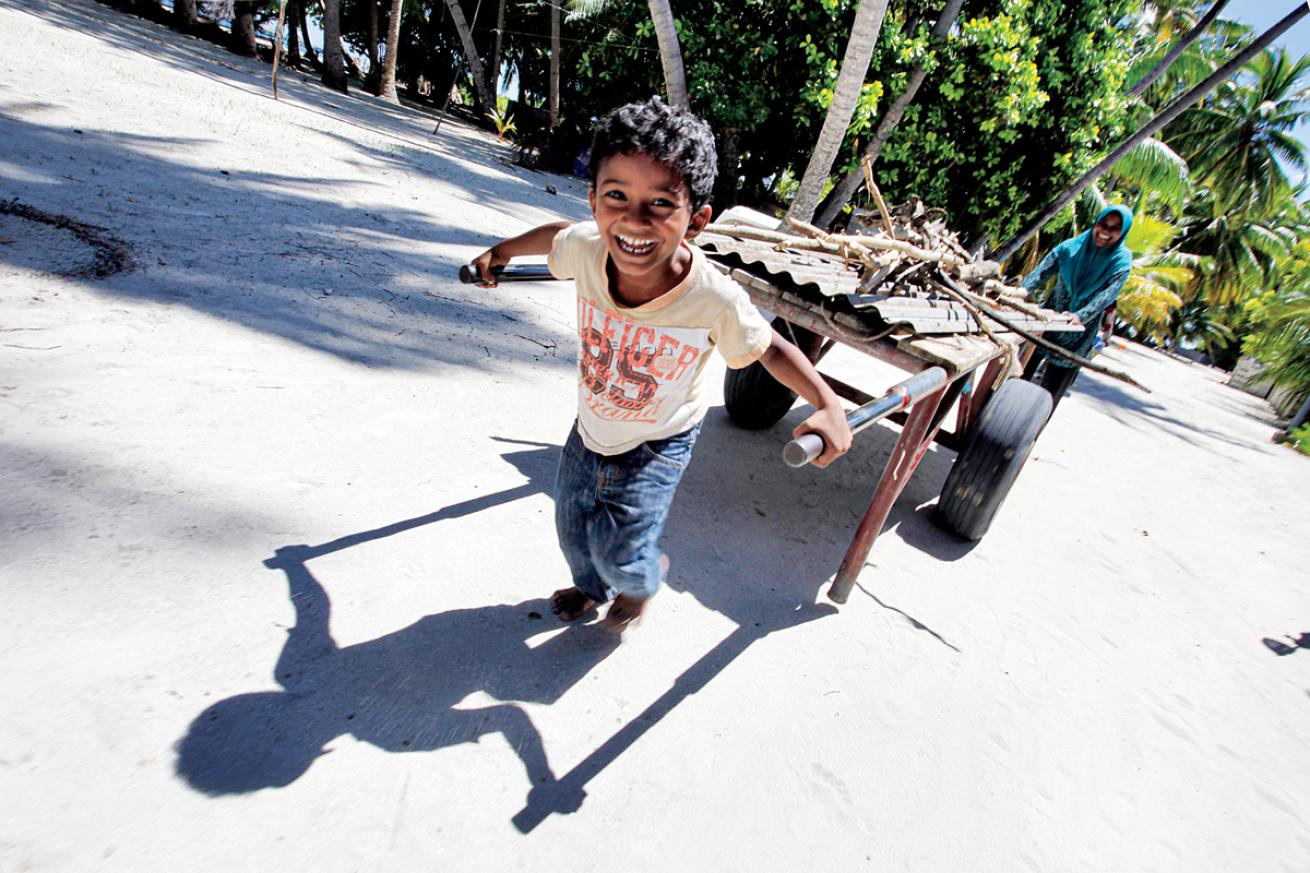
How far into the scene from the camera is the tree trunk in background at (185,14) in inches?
589

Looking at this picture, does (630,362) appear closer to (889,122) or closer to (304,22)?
(889,122)

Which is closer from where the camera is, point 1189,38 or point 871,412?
point 871,412

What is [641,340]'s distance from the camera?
5.77ft

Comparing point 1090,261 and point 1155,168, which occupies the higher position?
point 1155,168

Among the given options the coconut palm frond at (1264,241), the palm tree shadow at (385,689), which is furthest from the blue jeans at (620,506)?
the coconut palm frond at (1264,241)

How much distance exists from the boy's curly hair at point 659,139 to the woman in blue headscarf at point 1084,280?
12.5 ft

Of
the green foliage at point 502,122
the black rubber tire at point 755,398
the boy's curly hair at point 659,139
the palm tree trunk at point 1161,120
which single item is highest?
the palm tree trunk at point 1161,120

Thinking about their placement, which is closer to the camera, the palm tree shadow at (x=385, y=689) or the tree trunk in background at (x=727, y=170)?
the palm tree shadow at (x=385, y=689)

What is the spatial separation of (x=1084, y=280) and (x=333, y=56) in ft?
54.4

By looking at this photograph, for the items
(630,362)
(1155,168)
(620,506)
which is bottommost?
(620,506)

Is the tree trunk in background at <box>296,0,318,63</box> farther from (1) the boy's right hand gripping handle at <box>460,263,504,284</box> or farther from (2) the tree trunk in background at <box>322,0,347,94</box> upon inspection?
(1) the boy's right hand gripping handle at <box>460,263,504,284</box>

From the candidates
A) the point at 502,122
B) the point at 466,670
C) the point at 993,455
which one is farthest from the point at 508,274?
the point at 502,122

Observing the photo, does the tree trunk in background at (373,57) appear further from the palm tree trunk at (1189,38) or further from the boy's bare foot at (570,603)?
the boy's bare foot at (570,603)

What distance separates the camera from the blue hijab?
4.64m
